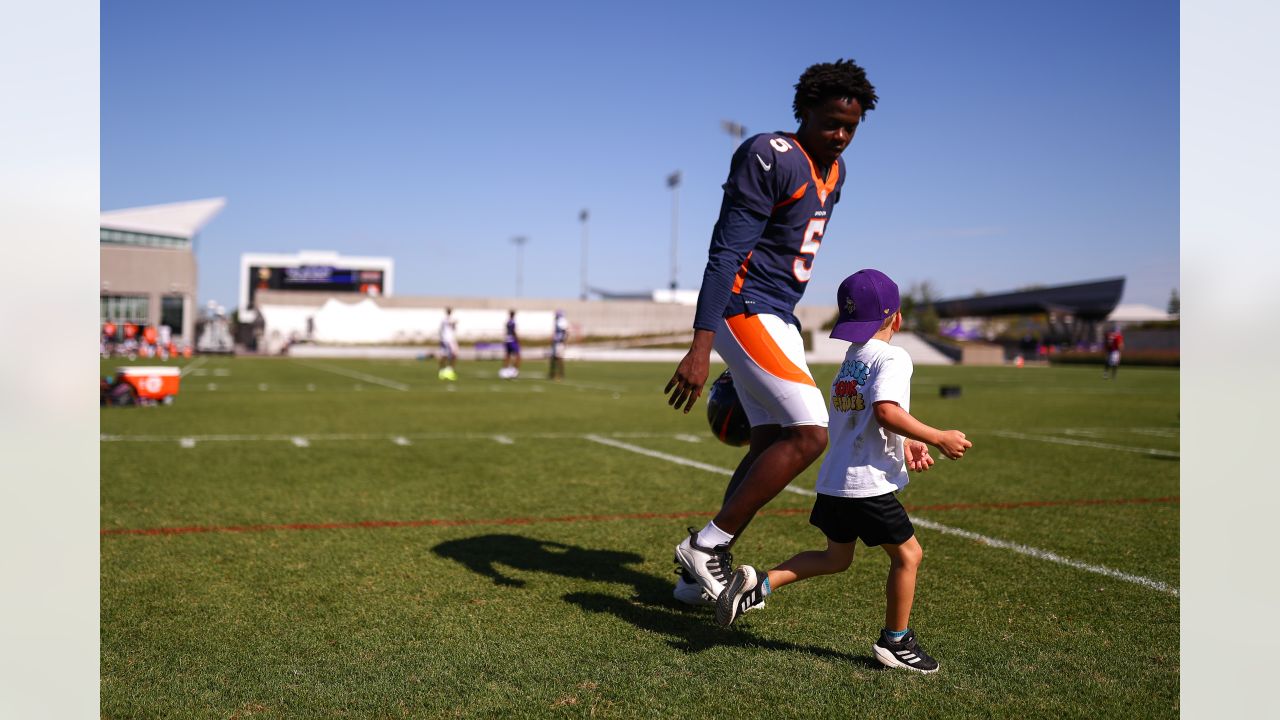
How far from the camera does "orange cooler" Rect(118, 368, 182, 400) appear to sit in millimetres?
14508

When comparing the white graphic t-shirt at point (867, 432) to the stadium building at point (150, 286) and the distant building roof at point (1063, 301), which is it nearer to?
the distant building roof at point (1063, 301)

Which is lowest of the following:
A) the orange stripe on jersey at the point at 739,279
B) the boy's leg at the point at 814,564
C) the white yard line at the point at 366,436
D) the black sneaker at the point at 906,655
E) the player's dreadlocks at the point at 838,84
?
the white yard line at the point at 366,436

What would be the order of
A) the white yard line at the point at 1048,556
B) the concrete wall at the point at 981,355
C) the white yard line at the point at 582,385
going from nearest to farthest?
the white yard line at the point at 1048,556, the white yard line at the point at 582,385, the concrete wall at the point at 981,355

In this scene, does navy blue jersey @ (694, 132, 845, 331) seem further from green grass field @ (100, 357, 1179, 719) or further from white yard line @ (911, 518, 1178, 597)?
white yard line @ (911, 518, 1178, 597)

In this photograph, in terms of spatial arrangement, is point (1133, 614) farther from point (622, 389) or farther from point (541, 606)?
point (622, 389)

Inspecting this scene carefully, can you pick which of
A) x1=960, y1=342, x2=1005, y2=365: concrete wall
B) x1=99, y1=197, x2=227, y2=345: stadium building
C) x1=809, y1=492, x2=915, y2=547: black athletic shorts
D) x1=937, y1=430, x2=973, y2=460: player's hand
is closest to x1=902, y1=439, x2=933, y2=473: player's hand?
x1=809, y1=492, x2=915, y2=547: black athletic shorts

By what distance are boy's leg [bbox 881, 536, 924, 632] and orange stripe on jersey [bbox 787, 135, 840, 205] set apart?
4.62 ft

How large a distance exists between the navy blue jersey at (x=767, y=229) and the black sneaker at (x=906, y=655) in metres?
1.25

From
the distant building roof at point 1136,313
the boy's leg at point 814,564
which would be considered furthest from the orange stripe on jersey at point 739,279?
the distant building roof at point 1136,313

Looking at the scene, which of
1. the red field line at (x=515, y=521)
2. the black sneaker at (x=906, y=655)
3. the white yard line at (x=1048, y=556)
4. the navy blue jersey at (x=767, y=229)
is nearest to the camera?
the black sneaker at (x=906, y=655)

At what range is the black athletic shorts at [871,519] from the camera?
3227 millimetres

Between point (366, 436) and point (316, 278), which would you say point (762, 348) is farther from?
point (316, 278)

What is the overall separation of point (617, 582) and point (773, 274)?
1581mm
